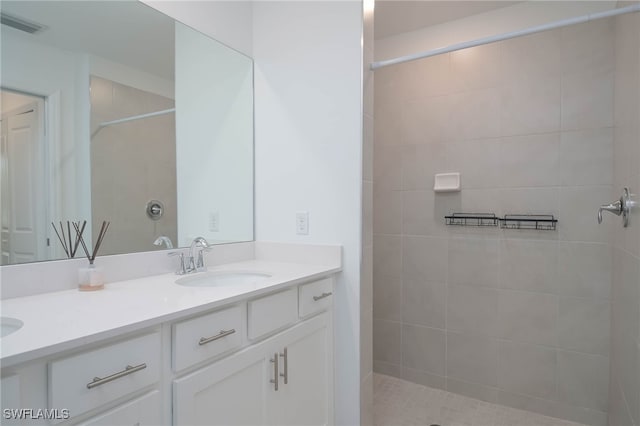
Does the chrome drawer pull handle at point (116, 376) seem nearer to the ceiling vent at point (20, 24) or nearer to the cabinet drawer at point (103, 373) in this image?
the cabinet drawer at point (103, 373)

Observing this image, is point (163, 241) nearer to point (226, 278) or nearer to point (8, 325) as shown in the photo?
point (226, 278)

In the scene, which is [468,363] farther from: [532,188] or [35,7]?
[35,7]

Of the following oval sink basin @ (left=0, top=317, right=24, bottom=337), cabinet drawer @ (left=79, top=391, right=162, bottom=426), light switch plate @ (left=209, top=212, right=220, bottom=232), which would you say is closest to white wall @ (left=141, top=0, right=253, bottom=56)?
light switch plate @ (left=209, top=212, right=220, bottom=232)

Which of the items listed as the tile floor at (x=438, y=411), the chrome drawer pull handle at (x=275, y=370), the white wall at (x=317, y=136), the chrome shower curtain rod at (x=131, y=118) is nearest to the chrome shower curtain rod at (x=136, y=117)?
the chrome shower curtain rod at (x=131, y=118)

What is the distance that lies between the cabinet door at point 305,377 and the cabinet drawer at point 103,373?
1.69ft

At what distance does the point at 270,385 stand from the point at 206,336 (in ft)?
1.30

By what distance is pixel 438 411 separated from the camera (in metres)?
2.08

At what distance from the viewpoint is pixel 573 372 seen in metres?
1.95

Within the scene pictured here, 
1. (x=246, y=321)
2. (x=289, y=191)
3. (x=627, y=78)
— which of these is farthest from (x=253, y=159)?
(x=627, y=78)

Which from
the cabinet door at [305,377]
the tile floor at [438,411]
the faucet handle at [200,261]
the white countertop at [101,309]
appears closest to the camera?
the white countertop at [101,309]

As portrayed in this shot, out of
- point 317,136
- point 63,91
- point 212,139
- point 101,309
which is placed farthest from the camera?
point 212,139

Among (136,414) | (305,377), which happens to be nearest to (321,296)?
(305,377)

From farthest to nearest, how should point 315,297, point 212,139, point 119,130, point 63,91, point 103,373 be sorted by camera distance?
point 212,139, point 315,297, point 119,130, point 63,91, point 103,373

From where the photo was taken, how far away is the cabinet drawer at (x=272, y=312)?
120 centimetres
